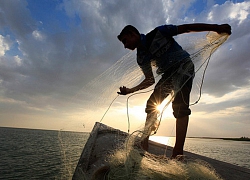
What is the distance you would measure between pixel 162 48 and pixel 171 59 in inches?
8.2

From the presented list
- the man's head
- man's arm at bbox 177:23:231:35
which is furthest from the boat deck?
man's arm at bbox 177:23:231:35

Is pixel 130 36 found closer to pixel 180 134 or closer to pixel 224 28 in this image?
pixel 224 28

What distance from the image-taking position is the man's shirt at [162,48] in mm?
2891

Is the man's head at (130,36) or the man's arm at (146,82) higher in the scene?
the man's head at (130,36)

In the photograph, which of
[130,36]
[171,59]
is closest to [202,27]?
[171,59]

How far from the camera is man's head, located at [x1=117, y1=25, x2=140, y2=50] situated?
292cm

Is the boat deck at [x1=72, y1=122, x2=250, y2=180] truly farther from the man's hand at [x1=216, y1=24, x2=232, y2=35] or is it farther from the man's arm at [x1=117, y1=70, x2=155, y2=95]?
the man's hand at [x1=216, y1=24, x2=232, y2=35]

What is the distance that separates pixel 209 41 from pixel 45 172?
51.2 feet

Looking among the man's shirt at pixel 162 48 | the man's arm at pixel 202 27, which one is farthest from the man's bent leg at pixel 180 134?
the man's arm at pixel 202 27

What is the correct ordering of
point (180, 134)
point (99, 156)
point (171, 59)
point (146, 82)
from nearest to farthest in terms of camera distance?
point (99, 156), point (180, 134), point (171, 59), point (146, 82)

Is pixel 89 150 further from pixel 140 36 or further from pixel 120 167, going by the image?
pixel 140 36

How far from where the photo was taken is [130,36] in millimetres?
2951

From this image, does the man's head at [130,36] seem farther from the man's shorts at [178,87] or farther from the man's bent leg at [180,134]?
the man's bent leg at [180,134]

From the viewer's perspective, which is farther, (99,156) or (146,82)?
(146,82)
